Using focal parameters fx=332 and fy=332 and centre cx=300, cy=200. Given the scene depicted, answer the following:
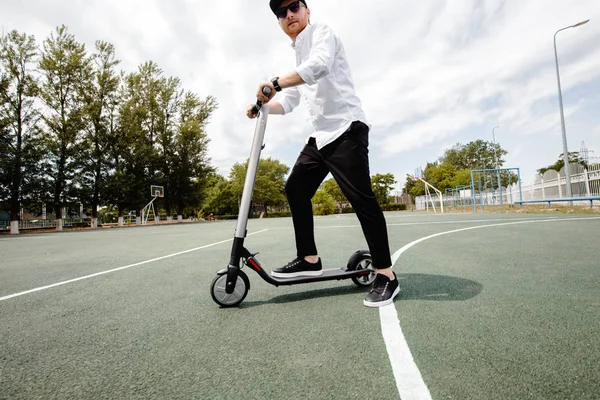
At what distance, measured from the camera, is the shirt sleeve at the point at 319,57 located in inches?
86.7

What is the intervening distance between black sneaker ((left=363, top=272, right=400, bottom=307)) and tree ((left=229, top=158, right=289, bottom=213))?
53.6 m

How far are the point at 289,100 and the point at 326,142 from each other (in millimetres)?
766

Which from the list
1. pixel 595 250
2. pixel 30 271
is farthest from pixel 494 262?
pixel 30 271

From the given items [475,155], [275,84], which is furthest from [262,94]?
[475,155]

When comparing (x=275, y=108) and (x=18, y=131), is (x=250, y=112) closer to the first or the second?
(x=275, y=108)

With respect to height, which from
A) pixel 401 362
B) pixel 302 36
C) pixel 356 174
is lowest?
pixel 401 362

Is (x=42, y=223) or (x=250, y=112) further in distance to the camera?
(x=42, y=223)

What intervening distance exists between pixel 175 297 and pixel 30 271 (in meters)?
2.80

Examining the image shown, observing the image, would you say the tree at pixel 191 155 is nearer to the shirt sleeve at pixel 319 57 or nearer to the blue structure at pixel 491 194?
the blue structure at pixel 491 194

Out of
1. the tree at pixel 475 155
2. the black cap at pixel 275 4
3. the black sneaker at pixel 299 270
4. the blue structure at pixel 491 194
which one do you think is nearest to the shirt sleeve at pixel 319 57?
the black cap at pixel 275 4

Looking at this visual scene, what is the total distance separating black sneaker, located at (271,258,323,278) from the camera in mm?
2574

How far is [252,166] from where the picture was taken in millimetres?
2459

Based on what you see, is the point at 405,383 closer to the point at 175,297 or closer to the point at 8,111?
the point at 175,297

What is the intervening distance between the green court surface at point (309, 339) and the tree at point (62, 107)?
27681 mm
